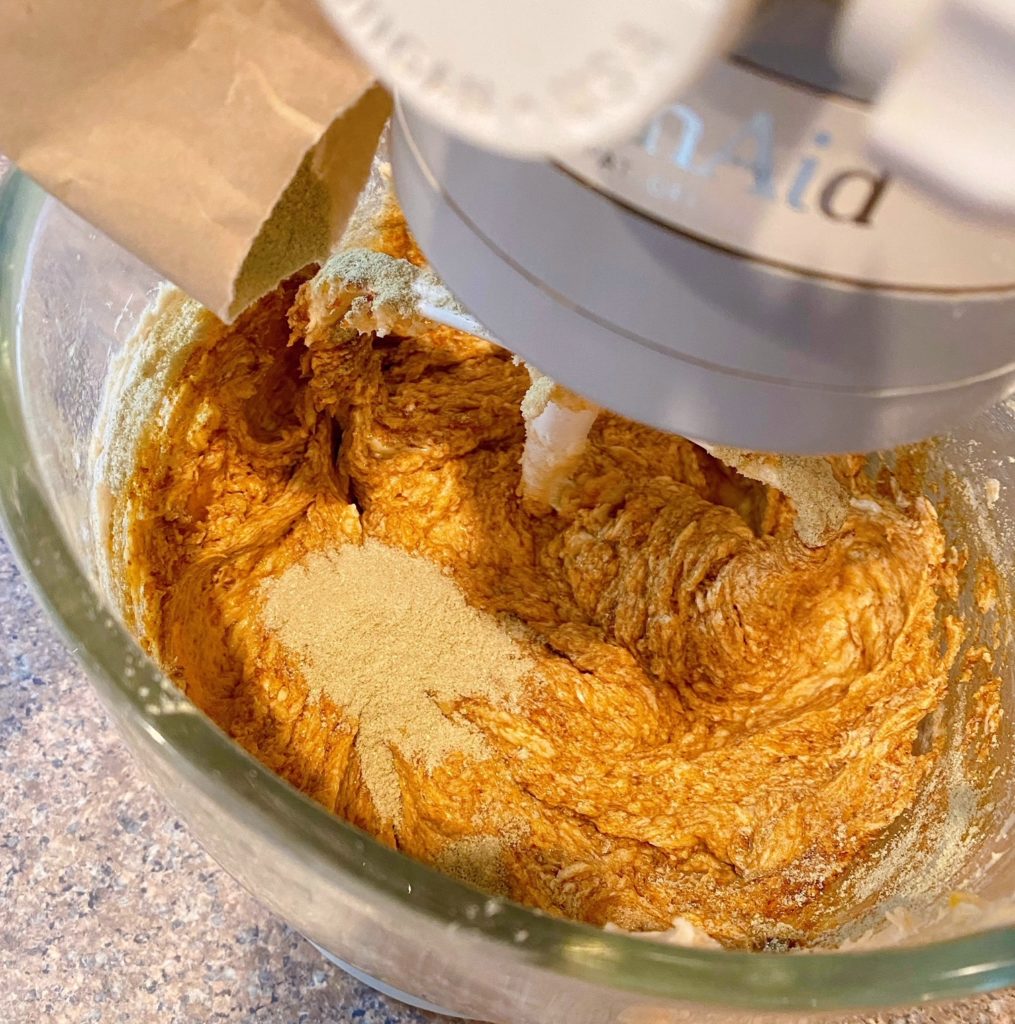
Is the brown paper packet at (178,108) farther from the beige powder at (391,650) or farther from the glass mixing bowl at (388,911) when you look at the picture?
the beige powder at (391,650)

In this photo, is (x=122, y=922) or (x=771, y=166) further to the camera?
(x=122, y=922)

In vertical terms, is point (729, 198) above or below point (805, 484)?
above

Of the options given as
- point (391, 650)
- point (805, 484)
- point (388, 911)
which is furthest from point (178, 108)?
point (805, 484)

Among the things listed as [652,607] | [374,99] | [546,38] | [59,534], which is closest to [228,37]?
[374,99]

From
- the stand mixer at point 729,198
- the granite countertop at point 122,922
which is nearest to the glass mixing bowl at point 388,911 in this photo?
the granite countertop at point 122,922

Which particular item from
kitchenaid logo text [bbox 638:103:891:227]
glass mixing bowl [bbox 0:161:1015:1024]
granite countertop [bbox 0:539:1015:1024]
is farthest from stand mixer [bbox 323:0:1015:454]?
granite countertop [bbox 0:539:1015:1024]

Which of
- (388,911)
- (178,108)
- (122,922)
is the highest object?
(178,108)

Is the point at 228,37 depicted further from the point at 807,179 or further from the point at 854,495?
the point at 854,495

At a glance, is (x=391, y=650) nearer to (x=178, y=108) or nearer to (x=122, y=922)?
(x=122, y=922)

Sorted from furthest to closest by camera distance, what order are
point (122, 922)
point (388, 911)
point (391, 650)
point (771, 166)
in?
point (391, 650)
point (122, 922)
point (388, 911)
point (771, 166)

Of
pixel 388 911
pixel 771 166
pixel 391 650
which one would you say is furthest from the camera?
pixel 391 650
